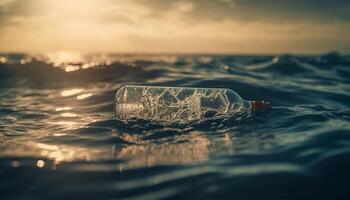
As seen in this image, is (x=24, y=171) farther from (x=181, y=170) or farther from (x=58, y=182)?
(x=181, y=170)

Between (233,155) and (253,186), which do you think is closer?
(253,186)

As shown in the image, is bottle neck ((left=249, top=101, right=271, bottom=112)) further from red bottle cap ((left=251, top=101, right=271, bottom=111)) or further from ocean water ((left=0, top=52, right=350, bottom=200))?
ocean water ((left=0, top=52, right=350, bottom=200))

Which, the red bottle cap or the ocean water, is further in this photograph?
the red bottle cap

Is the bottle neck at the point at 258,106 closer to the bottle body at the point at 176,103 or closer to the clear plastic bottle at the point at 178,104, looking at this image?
the clear plastic bottle at the point at 178,104

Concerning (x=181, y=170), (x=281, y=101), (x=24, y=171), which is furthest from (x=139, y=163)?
(x=281, y=101)

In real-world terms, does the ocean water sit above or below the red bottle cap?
below

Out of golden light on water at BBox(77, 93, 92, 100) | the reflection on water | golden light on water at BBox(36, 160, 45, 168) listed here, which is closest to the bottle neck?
the reflection on water

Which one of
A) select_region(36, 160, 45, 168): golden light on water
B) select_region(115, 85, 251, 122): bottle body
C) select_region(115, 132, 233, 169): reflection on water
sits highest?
select_region(115, 85, 251, 122): bottle body

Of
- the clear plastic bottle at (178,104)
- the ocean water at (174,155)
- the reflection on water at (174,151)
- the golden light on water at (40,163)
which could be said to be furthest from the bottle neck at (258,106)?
the golden light on water at (40,163)
